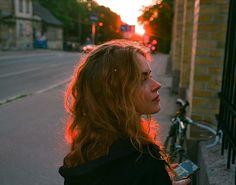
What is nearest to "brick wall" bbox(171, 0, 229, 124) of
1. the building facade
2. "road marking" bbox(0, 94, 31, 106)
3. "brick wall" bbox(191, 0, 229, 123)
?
"brick wall" bbox(191, 0, 229, 123)

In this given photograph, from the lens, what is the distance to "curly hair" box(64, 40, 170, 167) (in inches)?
56.3

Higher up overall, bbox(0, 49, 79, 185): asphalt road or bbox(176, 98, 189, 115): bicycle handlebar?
bbox(176, 98, 189, 115): bicycle handlebar

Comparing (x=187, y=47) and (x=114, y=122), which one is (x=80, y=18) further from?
(x=114, y=122)

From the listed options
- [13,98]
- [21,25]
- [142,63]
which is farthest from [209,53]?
[21,25]

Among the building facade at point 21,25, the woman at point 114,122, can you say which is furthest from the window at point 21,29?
the woman at point 114,122

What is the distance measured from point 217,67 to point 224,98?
3.25ft

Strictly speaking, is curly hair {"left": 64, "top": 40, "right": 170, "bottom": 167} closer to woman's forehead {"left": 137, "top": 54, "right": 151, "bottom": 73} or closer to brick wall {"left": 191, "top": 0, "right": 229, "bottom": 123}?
woman's forehead {"left": 137, "top": 54, "right": 151, "bottom": 73}

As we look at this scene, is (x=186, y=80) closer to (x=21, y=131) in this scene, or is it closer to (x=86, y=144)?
(x=21, y=131)

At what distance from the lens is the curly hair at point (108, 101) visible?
4.69 feet

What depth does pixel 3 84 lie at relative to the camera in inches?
524

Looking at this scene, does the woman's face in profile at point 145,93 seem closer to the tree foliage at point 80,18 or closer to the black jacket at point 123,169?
the black jacket at point 123,169

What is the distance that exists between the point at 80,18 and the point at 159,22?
27.1 metres

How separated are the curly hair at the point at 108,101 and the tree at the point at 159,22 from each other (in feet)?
153

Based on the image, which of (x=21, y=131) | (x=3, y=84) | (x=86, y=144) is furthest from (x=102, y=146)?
(x=3, y=84)
